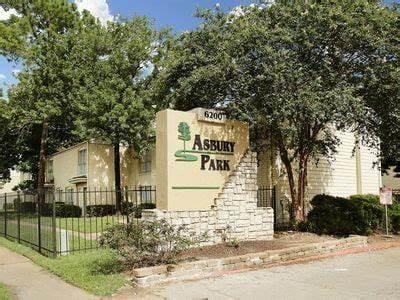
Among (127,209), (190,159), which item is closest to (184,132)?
(190,159)

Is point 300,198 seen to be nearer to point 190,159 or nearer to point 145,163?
point 190,159

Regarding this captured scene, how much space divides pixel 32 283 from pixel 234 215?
5859 mm

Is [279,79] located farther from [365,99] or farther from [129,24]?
[129,24]

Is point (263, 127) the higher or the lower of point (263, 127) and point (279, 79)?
the lower

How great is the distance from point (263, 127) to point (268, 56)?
287cm

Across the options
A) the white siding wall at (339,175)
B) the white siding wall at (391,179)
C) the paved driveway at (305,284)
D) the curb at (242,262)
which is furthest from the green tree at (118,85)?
the white siding wall at (391,179)

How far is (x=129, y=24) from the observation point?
27422 millimetres

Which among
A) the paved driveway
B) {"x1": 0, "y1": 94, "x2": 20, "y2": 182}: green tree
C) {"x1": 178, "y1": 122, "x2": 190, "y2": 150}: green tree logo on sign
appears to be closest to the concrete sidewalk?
the paved driveway

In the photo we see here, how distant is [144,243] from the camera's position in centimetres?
993

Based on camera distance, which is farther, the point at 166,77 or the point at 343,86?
the point at 166,77

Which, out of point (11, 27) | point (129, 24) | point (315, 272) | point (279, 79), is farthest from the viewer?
point (11, 27)

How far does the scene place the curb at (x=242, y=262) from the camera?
366 inches

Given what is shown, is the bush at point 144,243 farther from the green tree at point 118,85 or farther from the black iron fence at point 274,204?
the green tree at point 118,85

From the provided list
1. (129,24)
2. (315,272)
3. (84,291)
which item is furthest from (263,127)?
(129,24)
